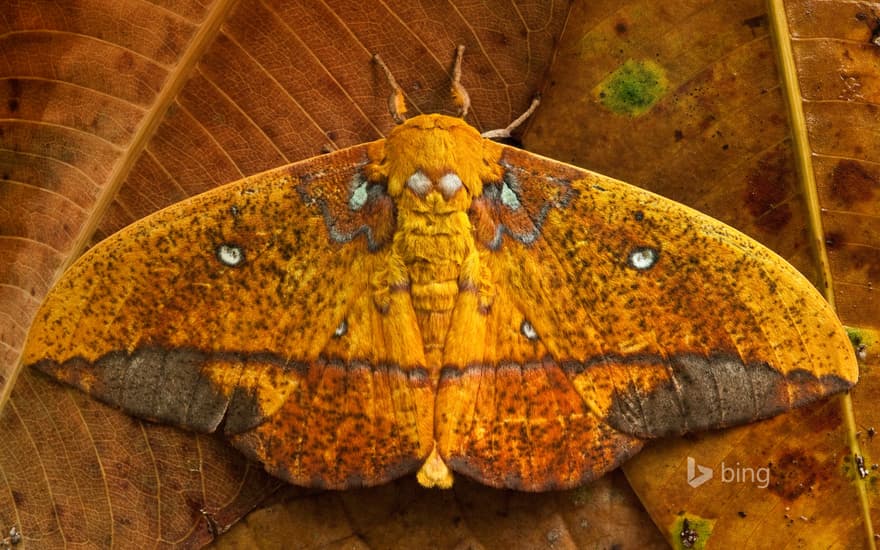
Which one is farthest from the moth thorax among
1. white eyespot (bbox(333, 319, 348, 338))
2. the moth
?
white eyespot (bbox(333, 319, 348, 338))

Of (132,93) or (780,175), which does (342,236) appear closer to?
(132,93)

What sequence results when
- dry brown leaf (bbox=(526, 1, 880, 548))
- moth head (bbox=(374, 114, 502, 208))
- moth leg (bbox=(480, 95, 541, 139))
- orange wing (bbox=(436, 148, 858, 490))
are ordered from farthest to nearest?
moth leg (bbox=(480, 95, 541, 139)) < dry brown leaf (bbox=(526, 1, 880, 548)) < moth head (bbox=(374, 114, 502, 208)) < orange wing (bbox=(436, 148, 858, 490))

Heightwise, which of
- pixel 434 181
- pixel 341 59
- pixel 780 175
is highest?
pixel 341 59

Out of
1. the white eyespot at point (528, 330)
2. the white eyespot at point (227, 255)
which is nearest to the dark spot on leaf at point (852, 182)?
the white eyespot at point (528, 330)

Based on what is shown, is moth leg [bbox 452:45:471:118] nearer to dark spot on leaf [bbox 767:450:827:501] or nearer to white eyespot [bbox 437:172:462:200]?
white eyespot [bbox 437:172:462:200]

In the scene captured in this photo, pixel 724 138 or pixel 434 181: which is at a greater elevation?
pixel 434 181

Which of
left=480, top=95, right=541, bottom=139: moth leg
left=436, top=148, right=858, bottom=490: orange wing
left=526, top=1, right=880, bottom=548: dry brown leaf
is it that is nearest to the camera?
left=436, top=148, right=858, bottom=490: orange wing

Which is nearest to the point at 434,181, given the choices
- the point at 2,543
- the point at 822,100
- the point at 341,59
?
the point at 341,59
